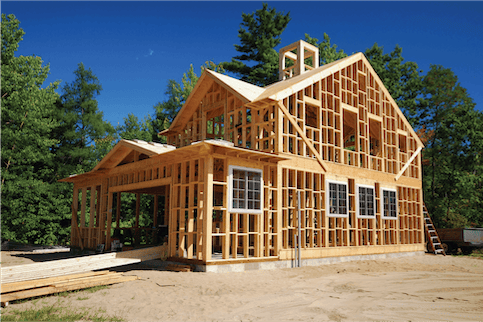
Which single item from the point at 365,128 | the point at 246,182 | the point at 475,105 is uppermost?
the point at 475,105

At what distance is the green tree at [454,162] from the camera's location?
1156 inches

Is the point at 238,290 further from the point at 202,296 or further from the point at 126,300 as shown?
the point at 126,300

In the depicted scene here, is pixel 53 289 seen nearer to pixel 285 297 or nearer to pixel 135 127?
pixel 285 297

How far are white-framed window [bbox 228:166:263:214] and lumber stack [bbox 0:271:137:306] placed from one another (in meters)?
4.20

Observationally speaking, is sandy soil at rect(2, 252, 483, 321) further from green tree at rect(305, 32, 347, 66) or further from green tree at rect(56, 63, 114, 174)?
green tree at rect(305, 32, 347, 66)

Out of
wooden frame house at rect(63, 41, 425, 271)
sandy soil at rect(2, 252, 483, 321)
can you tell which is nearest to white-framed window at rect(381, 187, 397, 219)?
wooden frame house at rect(63, 41, 425, 271)

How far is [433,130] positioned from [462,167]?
462cm

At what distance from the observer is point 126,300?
29.0 ft

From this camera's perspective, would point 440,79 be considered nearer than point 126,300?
No

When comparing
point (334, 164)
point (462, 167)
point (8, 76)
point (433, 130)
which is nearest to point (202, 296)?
point (334, 164)

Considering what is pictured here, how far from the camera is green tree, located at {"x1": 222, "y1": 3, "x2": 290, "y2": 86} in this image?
3422cm

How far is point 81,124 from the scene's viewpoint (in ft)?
104

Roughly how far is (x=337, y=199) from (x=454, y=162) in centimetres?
1797

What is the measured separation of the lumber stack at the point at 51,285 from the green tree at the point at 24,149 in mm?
17413
